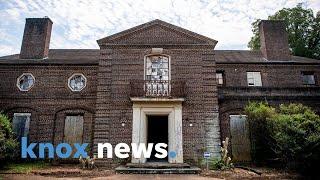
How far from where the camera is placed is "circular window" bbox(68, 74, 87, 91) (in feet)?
59.1

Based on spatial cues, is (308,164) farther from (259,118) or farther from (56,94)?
(56,94)

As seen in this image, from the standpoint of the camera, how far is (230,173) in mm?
13156

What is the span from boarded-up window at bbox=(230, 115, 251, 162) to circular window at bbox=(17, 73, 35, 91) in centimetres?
1205

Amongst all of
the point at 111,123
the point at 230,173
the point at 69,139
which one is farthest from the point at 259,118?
the point at 69,139

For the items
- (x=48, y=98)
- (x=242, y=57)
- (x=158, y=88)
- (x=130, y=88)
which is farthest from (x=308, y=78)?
(x=48, y=98)

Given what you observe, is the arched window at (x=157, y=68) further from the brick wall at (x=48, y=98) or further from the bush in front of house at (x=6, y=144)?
the bush in front of house at (x=6, y=144)

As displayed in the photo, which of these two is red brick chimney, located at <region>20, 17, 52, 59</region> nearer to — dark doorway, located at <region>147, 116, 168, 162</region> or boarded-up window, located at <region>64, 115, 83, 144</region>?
boarded-up window, located at <region>64, 115, 83, 144</region>

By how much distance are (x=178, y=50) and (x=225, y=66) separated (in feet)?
13.8

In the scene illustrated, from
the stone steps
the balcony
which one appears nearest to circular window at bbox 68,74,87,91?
the balcony

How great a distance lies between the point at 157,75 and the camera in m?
16.5

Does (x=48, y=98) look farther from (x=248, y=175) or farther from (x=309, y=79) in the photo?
(x=309, y=79)

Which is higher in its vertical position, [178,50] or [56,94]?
[178,50]

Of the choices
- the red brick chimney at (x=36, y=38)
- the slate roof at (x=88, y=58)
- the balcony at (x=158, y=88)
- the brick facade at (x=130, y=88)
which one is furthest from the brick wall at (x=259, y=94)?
the red brick chimney at (x=36, y=38)

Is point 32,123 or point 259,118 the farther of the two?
point 32,123
